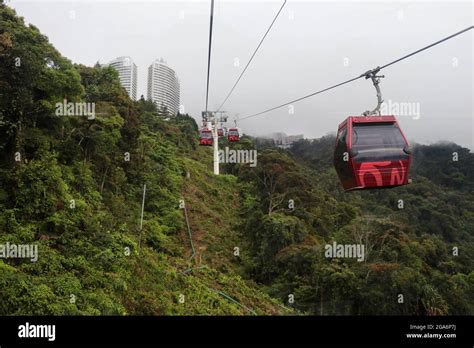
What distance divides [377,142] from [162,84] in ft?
139

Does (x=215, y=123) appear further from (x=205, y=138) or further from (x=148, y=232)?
(x=148, y=232)

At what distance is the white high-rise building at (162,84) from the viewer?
1686 inches

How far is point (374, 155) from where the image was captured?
17.7ft

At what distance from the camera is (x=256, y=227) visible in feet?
51.1

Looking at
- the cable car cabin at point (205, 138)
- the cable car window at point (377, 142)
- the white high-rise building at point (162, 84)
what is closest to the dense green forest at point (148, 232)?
the cable car cabin at point (205, 138)

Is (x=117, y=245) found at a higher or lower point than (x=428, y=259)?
→ higher

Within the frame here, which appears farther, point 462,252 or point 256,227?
point 462,252

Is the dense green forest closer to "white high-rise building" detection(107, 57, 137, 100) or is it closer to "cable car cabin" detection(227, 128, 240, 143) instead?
"cable car cabin" detection(227, 128, 240, 143)

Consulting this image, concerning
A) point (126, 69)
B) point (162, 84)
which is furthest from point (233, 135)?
point (162, 84)

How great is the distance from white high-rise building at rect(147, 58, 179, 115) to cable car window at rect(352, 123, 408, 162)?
37.6 m

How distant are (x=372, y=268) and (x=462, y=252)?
9966 mm
